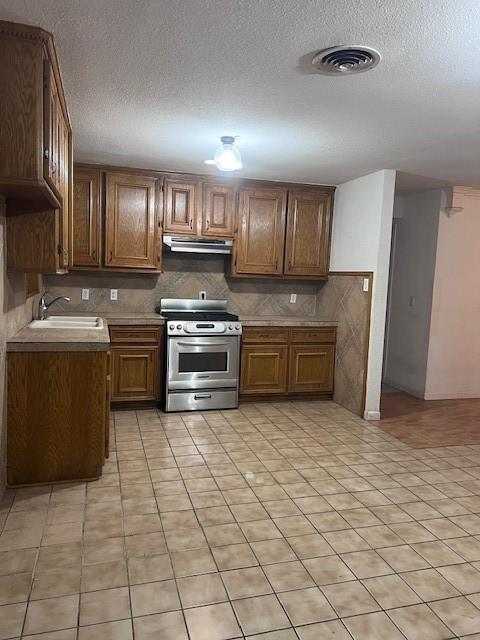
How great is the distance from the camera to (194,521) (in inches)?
97.9

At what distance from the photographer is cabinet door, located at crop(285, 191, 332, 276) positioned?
4945 mm

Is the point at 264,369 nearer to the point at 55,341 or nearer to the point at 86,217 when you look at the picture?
the point at 86,217

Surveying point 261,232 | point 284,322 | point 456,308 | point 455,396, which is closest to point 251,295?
point 284,322

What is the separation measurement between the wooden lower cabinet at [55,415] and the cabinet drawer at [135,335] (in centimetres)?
140

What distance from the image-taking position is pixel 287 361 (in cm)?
484

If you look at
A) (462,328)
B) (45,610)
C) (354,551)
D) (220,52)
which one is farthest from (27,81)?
(462,328)

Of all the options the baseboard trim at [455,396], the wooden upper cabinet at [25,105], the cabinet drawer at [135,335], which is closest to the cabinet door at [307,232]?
the cabinet drawer at [135,335]

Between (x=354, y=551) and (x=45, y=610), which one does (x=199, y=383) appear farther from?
(x=45, y=610)

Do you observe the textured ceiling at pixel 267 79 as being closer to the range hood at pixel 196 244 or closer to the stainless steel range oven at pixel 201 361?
the range hood at pixel 196 244

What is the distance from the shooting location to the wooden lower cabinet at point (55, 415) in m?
2.76

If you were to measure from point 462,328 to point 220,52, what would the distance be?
4.28 meters

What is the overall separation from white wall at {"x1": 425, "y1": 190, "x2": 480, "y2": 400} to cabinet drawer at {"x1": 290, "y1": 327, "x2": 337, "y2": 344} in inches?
45.5

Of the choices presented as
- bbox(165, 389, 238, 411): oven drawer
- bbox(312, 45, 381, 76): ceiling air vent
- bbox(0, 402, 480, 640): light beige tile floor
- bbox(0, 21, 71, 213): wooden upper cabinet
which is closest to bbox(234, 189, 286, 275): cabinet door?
bbox(165, 389, 238, 411): oven drawer

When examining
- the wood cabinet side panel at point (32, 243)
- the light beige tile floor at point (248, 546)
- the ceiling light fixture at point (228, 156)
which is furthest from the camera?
the ceiling light fixture at point (228, 156)
